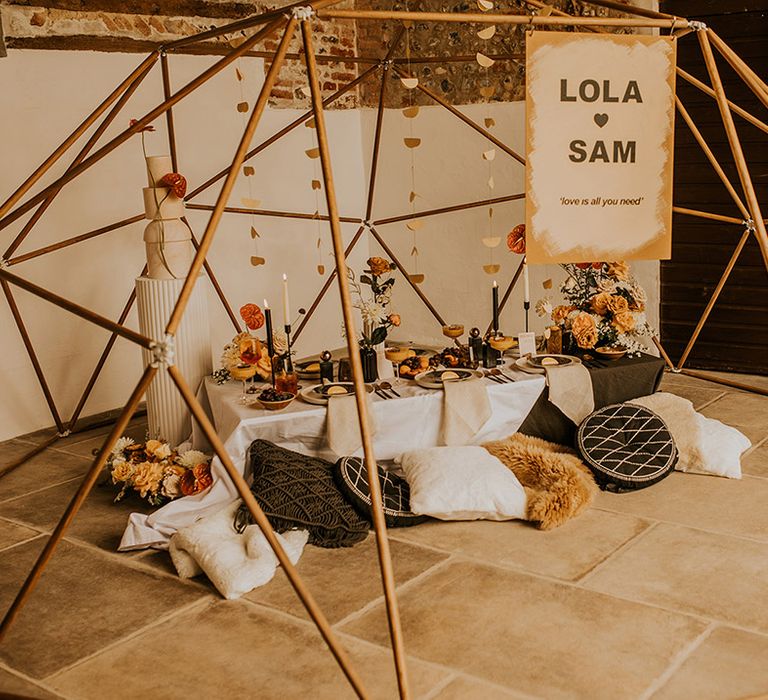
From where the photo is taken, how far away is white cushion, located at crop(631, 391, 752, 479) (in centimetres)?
452

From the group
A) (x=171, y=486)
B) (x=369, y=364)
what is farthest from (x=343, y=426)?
(x=171, y=486)

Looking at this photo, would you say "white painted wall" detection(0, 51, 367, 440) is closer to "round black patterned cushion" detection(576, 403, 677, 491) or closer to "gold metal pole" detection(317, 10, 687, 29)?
"round black patterned cushion" detection(576, 403, 677, 491)

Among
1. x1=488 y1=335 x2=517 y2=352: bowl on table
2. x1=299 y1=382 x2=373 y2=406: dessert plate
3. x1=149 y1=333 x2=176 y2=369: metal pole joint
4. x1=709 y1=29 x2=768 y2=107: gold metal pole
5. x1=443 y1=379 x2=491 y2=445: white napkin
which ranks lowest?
x1=443 y1=379 x2=491 y2=445: white napkin

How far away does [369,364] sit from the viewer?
4648mm

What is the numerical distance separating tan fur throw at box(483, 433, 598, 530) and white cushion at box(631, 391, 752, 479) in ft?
1.59

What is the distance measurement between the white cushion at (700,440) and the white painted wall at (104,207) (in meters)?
3.03

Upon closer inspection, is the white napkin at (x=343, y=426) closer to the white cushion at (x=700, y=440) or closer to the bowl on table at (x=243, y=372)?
the bowl on table at (x=243, y=372)

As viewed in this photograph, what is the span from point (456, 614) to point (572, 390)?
1.69 meters

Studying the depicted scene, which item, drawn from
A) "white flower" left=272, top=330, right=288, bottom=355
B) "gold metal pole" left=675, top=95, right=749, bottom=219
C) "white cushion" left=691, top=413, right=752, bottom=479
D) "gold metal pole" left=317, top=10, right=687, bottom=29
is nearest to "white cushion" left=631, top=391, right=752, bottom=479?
"white cushion" left=691, top=413, right=752, bottom=479

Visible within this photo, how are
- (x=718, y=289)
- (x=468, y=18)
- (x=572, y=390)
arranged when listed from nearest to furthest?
(x=468, y=18)
(x=572, y=390)
(x=718, y=289)

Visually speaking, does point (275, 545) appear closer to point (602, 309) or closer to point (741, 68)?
point (741, 68)

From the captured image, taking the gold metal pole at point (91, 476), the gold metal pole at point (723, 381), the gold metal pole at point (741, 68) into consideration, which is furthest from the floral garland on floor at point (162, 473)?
the gold metal pole at point (723, 381)

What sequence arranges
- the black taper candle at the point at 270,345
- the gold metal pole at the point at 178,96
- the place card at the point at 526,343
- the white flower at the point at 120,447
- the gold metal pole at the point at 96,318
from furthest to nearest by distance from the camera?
the place card at the point at 526,343
the white flower at the point at 120,447
the black taper candle at the point at 270,345
the gold metal pole at the point at 178,96
the gold metal pole at the point at 96,318

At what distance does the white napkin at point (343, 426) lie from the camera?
429 centimetres
